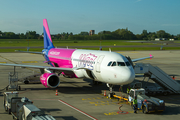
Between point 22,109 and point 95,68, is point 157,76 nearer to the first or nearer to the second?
point 95,68

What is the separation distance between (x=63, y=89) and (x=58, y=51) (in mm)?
8575

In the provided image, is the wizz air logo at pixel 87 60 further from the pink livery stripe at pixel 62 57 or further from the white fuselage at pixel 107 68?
the pink livery stripe at pixel 62 57

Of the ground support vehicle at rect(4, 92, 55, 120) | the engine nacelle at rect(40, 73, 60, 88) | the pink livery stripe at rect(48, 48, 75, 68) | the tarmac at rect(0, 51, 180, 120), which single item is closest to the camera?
the ground support vehicle at rect(4, 92, 55, 120)

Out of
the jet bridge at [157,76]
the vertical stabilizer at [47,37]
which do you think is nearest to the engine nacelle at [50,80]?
the jet bridge at [157,76]

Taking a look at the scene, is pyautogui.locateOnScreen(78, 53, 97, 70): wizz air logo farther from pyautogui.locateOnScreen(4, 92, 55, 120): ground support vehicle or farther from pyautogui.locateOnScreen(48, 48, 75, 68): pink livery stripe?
pyautogui.locateOnScreen(4, 92, 55, 120): ground support vehicle

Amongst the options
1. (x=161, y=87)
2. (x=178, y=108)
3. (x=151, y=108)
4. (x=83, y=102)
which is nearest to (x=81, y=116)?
(x=83, y=102)

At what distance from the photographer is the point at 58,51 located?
3391cm

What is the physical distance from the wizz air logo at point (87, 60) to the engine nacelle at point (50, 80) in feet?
11.2

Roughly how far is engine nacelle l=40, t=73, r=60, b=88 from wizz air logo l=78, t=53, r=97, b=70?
340 centimetres

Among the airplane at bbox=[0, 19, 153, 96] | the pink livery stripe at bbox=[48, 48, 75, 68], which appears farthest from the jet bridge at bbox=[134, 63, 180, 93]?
the pink livery stripe at bbox=[48, 48, 75, 68]

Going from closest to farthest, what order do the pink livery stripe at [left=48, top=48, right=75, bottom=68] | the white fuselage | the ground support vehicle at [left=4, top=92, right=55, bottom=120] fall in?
the ground support vehicle at [left=4, top=92, right=55, bottom=120]
the white fuselage
the pink livery stripe at [left=48, top=48, right=75, bottom=68]

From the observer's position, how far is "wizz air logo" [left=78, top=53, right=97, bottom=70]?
2388 centimetres

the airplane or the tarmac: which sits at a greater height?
the airplane

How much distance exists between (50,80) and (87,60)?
16.2 feet
